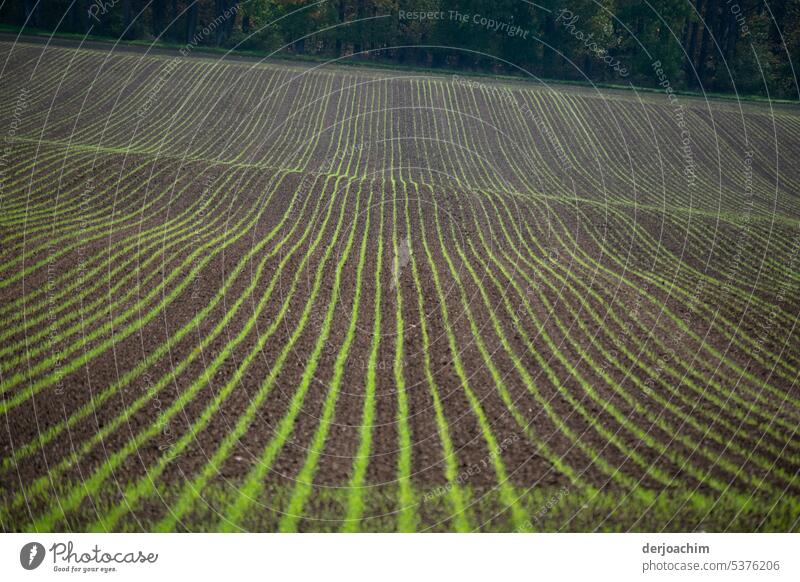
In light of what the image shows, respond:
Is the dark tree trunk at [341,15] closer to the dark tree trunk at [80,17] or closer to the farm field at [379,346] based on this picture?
the farm field at [379,346]

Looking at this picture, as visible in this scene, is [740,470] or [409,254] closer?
[740,470]

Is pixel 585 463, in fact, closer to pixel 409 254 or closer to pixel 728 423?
pixel 728 423

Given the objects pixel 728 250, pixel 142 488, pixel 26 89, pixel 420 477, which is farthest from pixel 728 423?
pixel 26 89

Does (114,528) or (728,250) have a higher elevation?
(114,528)
